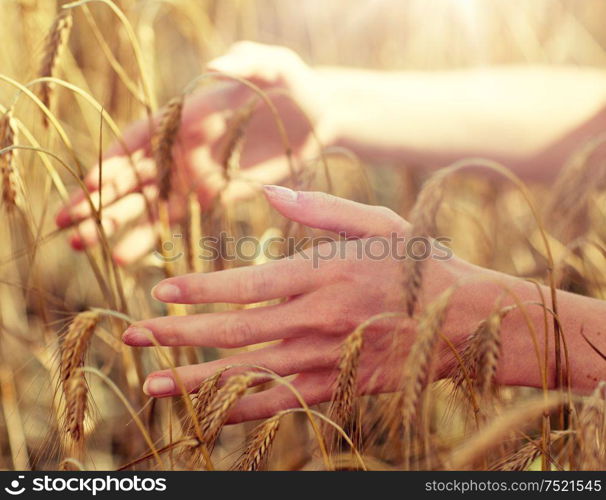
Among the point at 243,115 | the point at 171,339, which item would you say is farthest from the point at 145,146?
the point at 171,339

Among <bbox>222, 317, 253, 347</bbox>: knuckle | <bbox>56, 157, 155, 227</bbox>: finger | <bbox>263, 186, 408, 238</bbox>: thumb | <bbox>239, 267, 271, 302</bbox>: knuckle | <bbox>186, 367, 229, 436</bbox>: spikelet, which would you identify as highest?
<bbox>56, 157, 155, 227</bbox>: finger

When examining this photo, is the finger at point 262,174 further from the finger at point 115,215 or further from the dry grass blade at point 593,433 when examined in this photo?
the dry grass blade at point 593,433

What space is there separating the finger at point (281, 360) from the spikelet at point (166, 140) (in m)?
0.19

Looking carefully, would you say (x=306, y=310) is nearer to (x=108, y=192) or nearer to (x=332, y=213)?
(x=332, y=213)

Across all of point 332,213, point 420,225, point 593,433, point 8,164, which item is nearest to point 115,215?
Result: point 8,164

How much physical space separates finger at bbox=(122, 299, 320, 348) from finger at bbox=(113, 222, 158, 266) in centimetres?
34

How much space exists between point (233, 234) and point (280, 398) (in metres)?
0.35

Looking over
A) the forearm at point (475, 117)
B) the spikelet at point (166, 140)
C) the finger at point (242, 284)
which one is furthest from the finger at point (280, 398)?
the forearm at point (475, 117)

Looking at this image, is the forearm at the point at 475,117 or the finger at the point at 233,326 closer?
the finger at the point at 233,326

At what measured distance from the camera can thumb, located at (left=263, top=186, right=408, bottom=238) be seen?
64 cm

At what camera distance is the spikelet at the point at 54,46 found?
2.30 feet

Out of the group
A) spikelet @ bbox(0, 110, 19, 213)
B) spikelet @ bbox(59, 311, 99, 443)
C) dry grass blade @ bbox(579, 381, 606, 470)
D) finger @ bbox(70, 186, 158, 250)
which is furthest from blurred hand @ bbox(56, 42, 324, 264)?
dry grass blade @ bbox(579, 381, 606, 470)

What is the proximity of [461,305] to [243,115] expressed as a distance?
32 cm

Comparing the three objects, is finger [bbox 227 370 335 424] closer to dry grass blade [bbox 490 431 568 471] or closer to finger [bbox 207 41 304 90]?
dry grass blade [bbox 490 431 568 471]
